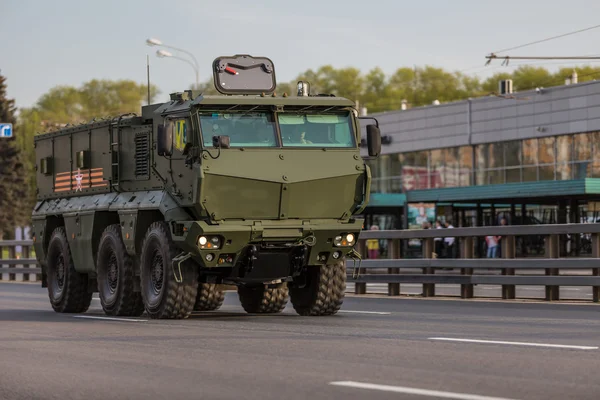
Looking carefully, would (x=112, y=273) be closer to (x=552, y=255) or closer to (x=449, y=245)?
(x=552, y=255)

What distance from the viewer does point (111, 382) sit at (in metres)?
9.21

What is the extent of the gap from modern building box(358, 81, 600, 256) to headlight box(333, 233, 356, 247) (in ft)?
117

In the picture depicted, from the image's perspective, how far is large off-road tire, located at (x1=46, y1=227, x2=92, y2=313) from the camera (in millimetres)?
19906

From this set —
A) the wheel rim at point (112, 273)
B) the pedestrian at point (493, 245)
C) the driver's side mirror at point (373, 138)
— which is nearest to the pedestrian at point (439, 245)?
the pedestrian at point (493, 245)

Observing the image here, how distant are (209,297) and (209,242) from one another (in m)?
3.10

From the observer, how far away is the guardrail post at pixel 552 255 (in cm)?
1994

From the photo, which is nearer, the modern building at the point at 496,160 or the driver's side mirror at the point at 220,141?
the driver's side mirror at the point at 220,141

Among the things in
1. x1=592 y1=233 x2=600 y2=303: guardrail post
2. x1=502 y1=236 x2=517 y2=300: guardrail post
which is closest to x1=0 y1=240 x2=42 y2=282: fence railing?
x1=502 y1=236 x2=517 y2=300: guardrail post

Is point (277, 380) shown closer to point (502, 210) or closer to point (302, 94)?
point (302, 94)

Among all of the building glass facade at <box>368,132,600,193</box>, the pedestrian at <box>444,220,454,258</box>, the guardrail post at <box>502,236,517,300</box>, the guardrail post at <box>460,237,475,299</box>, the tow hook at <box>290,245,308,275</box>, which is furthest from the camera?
the building glass facade at <box>368,132,600,193</box>

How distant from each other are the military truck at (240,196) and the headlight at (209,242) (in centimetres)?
1

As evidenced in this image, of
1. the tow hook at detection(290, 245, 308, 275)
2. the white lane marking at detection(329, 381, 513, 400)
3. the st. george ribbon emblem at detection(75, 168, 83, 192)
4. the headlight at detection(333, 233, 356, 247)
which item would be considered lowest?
the white lane marking at detection(329, 381, 513, 400)

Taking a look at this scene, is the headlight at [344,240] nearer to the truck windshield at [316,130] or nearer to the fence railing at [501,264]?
the fence railing at [501,264]

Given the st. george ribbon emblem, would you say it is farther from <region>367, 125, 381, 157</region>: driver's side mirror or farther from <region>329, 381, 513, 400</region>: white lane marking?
<region>329, 381, 513, 400</region>: white lane marking
